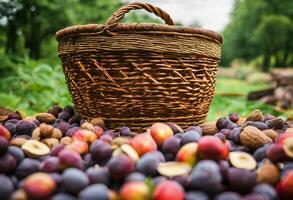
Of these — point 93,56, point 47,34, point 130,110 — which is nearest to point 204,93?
point 130,110

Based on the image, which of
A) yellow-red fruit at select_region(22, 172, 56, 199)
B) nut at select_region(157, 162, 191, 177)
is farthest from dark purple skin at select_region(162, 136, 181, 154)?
yellow-red fruit at select_region(22, 172, 56, 199)

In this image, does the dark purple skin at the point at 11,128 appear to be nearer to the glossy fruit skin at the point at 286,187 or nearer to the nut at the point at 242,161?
the nut at the point at 242,161

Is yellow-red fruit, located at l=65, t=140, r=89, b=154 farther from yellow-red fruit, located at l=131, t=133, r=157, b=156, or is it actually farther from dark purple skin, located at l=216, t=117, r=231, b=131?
dark purple skin, located at l=216, t=117, r=231, b=131

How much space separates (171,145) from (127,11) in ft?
2.34

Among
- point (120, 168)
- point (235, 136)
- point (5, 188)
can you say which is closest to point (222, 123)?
point (235, 136)

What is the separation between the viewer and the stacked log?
7.67 meters

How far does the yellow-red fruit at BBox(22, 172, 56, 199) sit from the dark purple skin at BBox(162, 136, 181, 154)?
1.56 feet

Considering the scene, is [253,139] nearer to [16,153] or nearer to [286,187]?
[286,187]

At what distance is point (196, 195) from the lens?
3.79 ft

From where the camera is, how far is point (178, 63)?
187 centimetres

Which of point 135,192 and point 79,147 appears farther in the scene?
point 79,147

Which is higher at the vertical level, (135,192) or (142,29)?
(142,29)

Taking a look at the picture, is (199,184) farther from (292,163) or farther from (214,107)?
(214,107)

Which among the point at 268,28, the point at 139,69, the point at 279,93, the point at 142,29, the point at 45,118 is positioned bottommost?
the point at 268,28
